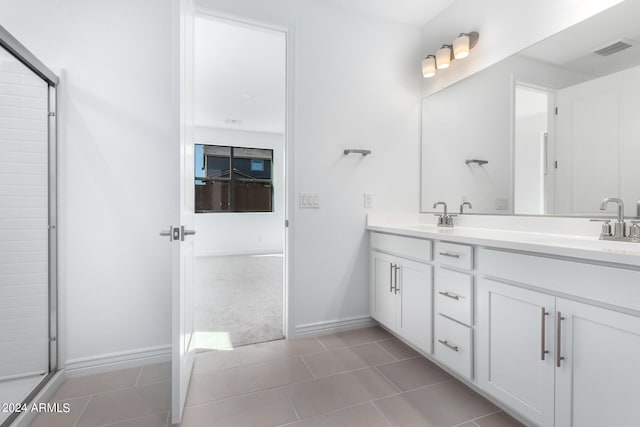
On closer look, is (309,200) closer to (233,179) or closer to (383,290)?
Result: (383,290)

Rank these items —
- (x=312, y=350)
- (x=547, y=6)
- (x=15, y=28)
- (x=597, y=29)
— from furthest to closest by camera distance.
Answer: (x=312, y=350) < (x=547, y=6) < (x=15, y=28) < (x=597, y=29)

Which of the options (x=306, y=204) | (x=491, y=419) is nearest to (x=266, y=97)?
(x=306, y=204)

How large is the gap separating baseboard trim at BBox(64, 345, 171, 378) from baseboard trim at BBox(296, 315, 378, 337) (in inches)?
36.3

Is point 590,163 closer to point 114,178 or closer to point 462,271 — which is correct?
point 462,271

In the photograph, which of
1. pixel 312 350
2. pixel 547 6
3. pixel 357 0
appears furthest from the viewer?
pixel 357 0

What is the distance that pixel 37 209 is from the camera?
159cm

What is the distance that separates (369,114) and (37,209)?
226cm

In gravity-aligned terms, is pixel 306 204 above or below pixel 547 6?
below

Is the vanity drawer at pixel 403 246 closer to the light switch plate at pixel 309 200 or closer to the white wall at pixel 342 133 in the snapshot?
the white wall at pixel 342 133

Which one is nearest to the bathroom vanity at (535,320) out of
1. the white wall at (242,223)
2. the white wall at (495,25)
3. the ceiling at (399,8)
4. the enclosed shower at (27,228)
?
the white wall at (495,25)

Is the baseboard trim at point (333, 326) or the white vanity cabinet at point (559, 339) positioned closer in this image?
the white vanity cabinet at point (559, 339)

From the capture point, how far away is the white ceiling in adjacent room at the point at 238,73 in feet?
8.87

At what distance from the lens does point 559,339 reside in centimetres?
110

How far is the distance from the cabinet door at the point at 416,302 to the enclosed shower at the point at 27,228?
206 cm
